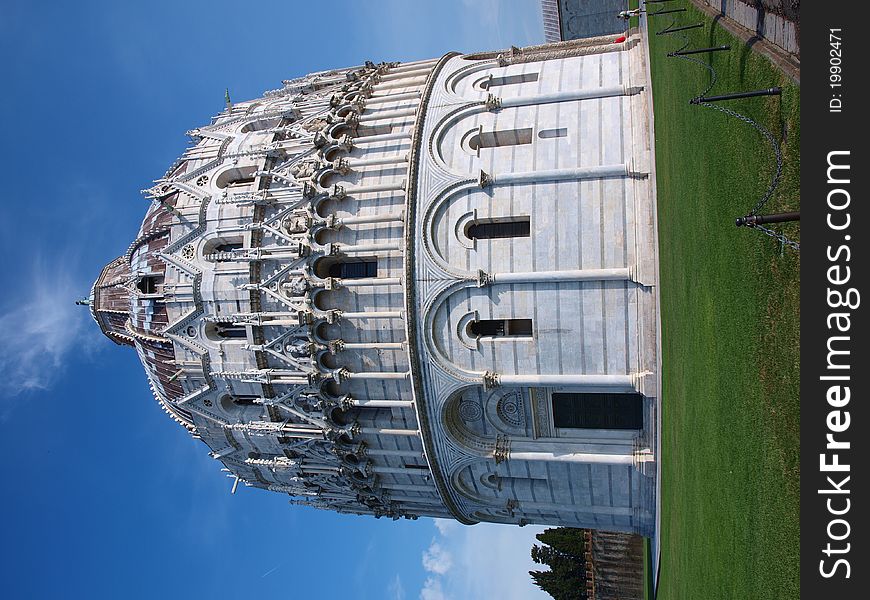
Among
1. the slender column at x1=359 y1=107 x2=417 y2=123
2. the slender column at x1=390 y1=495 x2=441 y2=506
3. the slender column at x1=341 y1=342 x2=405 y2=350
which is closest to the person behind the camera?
the slender column at x1=341 y1=342 x2=405 y2=350

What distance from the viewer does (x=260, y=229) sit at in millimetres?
27844

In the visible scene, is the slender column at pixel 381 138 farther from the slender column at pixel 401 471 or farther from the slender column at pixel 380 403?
the slender column at pixel 401 471

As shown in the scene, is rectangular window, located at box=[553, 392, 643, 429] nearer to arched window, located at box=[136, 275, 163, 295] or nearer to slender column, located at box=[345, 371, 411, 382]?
slender column, located at box=[345, 371, 411, 382]

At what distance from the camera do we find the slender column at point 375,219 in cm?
2602

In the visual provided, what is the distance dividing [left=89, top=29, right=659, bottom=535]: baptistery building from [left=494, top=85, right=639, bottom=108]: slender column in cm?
8

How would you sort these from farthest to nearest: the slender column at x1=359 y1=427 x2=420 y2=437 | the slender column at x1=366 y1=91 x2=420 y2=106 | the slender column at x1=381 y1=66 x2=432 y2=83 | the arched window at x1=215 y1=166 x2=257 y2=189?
the slender column at x1=381 y1=66 x2=432 y2=83 < the arched window at x1=215 y1=166 x2=257 y2=189 < the slender column at x1=366 y1=91 x2=420 y2=106 < the slender column at x1=359 y1=427 x2=420 y2=437

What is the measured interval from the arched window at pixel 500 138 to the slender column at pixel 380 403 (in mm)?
9720

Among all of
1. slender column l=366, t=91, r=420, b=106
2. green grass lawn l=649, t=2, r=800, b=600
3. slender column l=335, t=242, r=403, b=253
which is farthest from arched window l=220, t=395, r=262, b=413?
green grass lawn l=649, t=2, r=800, b=600

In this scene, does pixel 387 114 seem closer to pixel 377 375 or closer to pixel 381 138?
pixel 381 138

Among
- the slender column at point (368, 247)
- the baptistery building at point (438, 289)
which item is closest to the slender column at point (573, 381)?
the baptistery building at point (438, 289)

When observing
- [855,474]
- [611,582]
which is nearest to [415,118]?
[855,474]

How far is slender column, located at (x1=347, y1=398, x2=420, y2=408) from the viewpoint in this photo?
87.2 ft

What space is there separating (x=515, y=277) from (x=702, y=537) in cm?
1006

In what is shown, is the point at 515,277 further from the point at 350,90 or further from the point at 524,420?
the point at 350,90
